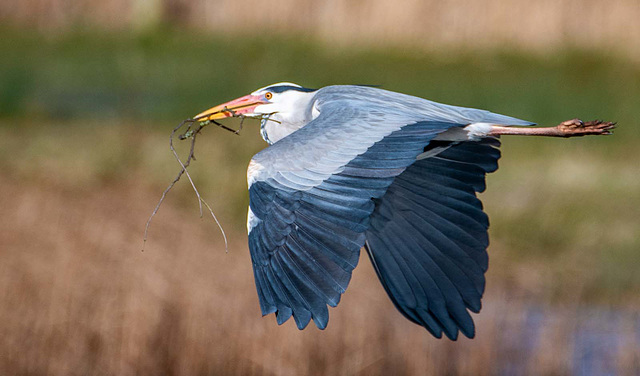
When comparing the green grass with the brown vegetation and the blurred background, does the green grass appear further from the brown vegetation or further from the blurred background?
the brown vegetation

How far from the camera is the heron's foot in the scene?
480 centimetres

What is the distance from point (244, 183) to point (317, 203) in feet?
22.7

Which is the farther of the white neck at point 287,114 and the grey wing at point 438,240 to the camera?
the white neck at point 287,114

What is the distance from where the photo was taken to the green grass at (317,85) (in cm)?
1034

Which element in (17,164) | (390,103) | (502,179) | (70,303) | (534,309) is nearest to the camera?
(390,103)

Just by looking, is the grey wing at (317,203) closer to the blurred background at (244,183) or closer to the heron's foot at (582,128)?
the heron's foot at (582,128)

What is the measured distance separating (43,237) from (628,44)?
9110 mm

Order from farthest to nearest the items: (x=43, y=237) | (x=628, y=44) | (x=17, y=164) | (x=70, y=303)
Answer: (x=628, y=44)
(x=17, y=164)
(x=43, y=237)
(x=70, y=303)

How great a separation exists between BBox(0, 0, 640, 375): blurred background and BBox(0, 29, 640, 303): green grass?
34mm

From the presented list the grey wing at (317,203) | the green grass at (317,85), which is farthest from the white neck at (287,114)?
the green grass at (317,85)

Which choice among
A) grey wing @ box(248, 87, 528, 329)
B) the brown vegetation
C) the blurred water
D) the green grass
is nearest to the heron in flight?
grey wing @ box(248, 87, 528, 329)

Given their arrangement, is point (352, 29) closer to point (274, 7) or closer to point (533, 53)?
point (274, 7)

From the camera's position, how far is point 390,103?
16.3 feet

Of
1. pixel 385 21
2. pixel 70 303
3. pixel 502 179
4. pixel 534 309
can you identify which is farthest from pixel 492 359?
pixel 385 21
